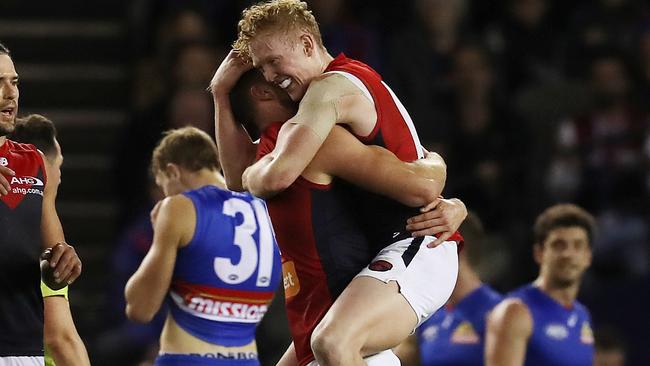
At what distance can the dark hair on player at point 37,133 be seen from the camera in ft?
17.4

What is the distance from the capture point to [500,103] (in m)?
11.2

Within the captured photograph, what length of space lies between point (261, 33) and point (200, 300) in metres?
1.69

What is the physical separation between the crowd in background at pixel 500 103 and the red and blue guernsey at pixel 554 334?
2.39 metres

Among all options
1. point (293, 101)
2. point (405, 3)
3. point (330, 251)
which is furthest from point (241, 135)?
point (405, 3)

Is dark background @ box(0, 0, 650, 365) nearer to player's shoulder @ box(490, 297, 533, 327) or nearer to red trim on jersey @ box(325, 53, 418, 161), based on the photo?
player's shoulder @ box(490, 297, 533, 327)

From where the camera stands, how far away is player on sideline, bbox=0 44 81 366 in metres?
4.77

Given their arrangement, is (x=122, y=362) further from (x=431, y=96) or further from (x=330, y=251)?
(x=330, y=251)

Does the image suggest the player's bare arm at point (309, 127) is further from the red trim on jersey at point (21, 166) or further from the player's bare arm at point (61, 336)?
the player's bare arm at point (61, 336)

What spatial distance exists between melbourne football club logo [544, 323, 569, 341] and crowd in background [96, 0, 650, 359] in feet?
8.18

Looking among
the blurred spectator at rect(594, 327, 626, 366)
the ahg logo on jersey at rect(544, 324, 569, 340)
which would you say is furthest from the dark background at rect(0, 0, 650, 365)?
the ahg logo on jersey at rect(544, 324, 569, 340)

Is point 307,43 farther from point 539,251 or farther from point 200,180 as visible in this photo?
point 539,251

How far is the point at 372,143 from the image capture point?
5.04 metres

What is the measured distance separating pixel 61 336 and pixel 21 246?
19.7 inches

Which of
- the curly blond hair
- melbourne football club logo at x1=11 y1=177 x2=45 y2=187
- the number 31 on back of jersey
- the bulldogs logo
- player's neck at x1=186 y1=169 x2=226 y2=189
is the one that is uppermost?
the curly blond hair
